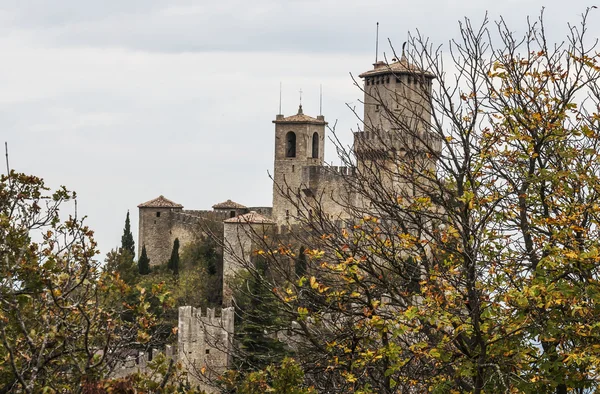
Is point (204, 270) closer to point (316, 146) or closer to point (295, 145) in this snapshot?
point (295, 145)

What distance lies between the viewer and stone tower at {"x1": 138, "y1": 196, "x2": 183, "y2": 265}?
55.8 m

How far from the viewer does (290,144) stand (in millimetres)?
55906

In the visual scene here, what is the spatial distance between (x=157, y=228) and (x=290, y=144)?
7.99 metres

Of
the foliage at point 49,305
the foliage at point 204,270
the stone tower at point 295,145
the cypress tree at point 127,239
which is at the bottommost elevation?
the foliage at point 49,305

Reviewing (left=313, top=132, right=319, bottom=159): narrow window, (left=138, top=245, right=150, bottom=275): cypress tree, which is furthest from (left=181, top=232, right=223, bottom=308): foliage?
(left=313, top=132, right=319, bottom=159): narrow window

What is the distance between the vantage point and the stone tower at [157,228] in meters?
55.8

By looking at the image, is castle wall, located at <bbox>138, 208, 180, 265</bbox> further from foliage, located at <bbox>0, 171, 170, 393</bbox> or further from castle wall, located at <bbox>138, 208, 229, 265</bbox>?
foliage, located at <bbox>0, 171, 170, 393</bbox>

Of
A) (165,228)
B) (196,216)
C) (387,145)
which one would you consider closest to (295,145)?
(196,216)

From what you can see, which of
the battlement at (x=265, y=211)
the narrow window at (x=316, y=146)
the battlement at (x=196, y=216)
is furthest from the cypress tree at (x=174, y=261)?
the narrow window at (x=316, y=146)

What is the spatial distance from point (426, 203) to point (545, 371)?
7.05ft

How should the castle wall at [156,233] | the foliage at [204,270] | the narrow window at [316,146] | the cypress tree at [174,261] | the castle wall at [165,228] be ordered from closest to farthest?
the foliage at [204,270]
the cypress tree at [174,261]
the castle wall at [165,228]
the castle wall at [156,233]
the narrow window at [316,146]

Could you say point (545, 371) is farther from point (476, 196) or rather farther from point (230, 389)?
point (230, 389)

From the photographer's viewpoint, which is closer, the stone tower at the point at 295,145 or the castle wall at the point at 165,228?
the stone tower at the point at 295,145

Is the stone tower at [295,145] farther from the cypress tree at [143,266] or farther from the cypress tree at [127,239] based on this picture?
the cypress tree at [127,239]
